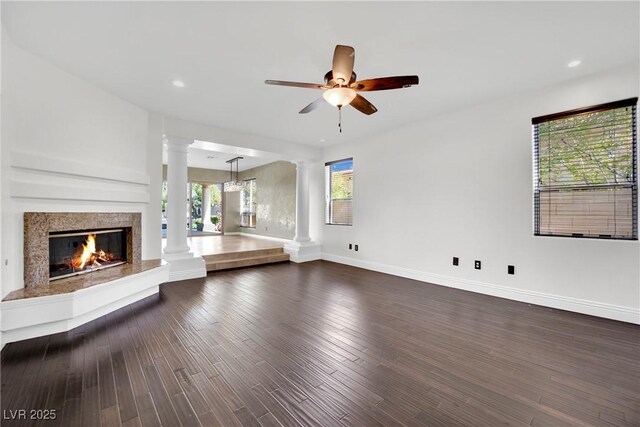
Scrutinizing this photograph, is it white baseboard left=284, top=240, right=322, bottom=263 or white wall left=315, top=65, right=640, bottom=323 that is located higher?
white wall left=315, top=65, right=640, bottom=323

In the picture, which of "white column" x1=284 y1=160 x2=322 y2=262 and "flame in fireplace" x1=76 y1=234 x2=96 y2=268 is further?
"white column" x1=284 y1=160 x2=322 y2=262

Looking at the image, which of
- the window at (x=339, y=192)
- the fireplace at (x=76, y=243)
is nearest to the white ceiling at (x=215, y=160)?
the window at (x=339, y=192)

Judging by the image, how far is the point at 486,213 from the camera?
3959 mm

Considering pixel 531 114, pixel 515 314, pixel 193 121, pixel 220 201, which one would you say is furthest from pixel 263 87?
pixel 220 201

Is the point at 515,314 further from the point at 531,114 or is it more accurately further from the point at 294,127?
the point at 294,127

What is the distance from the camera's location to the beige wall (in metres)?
8.20

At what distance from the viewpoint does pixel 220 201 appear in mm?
10359

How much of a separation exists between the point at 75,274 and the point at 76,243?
39 cm

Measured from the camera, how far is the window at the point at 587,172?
2953mm

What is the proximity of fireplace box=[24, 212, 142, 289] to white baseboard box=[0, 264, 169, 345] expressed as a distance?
1.38ft

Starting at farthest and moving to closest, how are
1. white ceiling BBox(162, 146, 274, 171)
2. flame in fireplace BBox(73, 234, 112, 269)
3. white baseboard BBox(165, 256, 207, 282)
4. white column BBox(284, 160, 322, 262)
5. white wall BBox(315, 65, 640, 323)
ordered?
white ceiling BBox(162, 146, 274, 171), white column BBox(284, 160, 322, 262), white baseboard BBox(165, 256, 207, 282), flame in fireplace BBox(73, 234, 112, 269), white wall BBox(315, 65, 640, 323)

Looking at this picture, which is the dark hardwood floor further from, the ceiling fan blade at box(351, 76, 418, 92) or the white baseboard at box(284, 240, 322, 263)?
the white baseboard at box(284, 240, 322, 263)

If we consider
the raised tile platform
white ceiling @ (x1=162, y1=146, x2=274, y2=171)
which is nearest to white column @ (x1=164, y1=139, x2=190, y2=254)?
the raised tile platform

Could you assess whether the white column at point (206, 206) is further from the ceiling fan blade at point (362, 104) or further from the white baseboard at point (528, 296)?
the ceiling fan blade at point (362, 104)
